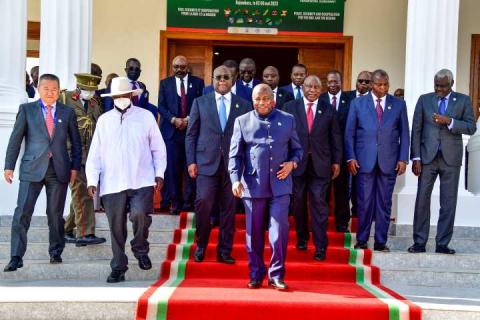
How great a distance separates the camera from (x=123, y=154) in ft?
22.7

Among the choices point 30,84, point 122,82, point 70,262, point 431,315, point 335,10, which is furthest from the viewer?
point 335,10

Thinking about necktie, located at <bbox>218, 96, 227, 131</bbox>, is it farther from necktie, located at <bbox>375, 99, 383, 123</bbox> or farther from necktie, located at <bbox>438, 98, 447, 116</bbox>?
necktie, located at <bbox>438, 98, 447, 116</bbox>

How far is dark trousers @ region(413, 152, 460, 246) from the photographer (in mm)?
7898

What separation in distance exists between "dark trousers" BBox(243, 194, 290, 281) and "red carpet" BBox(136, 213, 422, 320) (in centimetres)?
19

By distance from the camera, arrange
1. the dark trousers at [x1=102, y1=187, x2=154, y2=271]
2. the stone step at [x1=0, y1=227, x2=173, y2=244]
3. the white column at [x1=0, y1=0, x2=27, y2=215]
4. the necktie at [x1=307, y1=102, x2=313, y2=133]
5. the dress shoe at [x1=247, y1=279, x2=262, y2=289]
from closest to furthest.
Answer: the dress shoe at [x1=247, y1=279, x2=262, y2=289] → the dark trousers at [x1=102, y1=187, x2=154, y2=271] → the necktie at [x1=307, y1=102, x2=313, y2=133] → the stone step at [x1=0, y1=227, x2=173, y2=244] → the white column at [x1=0, y1=0, x2=27, y2=215]

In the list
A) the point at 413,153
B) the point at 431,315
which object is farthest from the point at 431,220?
the point at 431,315

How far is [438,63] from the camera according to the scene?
8.94m

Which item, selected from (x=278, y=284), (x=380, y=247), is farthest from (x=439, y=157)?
(x=278, y=284)

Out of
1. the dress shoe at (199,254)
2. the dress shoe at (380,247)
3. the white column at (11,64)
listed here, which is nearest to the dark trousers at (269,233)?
the dress shoe at (199,254)

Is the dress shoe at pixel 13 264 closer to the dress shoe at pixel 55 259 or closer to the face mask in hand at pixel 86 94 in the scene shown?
the dress shoe at pixel 55 259

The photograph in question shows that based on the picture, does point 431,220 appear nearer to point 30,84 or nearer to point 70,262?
point 70,262

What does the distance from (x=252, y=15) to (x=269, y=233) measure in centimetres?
619

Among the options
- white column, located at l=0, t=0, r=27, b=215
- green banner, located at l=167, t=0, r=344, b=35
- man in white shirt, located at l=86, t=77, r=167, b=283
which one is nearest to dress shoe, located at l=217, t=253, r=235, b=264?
man in white shirt, located at l=86, t=77, r=167, b=283

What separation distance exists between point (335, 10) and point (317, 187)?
5.12m
